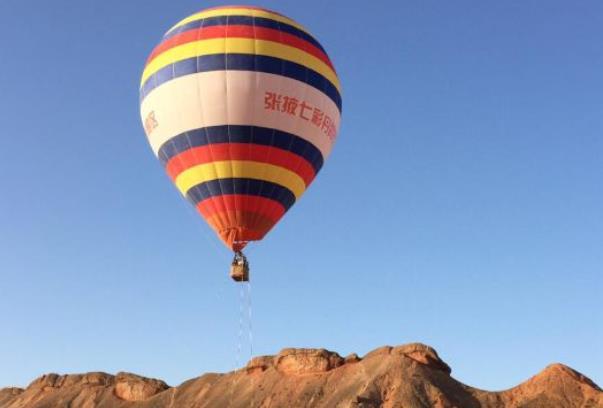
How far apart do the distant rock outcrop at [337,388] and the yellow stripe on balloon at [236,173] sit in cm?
4226

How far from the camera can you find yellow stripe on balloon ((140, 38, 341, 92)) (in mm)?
35594

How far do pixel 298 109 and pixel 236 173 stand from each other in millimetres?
4264

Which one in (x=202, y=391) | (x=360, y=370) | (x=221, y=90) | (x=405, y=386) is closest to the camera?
(x=221, y=90)

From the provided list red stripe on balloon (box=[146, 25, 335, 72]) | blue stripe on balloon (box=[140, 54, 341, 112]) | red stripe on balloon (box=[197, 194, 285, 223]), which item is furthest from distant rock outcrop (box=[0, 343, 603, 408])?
red stripe on balloon (box=[146, 25, 335, 72])

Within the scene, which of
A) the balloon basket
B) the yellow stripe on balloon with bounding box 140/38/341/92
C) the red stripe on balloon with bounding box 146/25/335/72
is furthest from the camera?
the red stripe on balloon with bounding box 146/25/335/72

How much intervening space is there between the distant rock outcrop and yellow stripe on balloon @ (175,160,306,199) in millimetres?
42257

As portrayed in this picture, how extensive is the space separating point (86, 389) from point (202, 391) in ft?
89.4

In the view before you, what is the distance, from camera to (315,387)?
285ft

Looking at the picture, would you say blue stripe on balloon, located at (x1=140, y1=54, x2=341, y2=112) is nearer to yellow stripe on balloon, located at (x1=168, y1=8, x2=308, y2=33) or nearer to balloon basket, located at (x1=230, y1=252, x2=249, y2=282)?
yellow stripe on balloon, located at (x1=168, y1=8, x2=308, y2=33)

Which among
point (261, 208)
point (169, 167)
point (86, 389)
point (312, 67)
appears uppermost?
point (86, 389)

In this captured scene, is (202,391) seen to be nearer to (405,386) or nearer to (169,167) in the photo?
(405,386)

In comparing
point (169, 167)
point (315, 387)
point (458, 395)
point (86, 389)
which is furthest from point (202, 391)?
point (169, 167)

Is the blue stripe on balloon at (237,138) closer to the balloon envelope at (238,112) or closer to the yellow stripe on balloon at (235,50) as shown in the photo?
the balloon envelope at (238,112)

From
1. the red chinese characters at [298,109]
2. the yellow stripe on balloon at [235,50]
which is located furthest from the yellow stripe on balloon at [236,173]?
the yellow stripe on balloon at [235,50]
